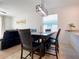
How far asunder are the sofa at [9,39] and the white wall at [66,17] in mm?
2942

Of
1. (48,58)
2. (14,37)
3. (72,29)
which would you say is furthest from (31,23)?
(48,58)

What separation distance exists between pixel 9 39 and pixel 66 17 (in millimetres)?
3657

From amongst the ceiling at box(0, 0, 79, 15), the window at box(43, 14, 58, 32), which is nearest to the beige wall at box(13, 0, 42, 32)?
the window at box(43, 14, 58, 32)

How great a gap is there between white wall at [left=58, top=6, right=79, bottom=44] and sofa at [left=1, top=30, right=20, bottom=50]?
2942mm

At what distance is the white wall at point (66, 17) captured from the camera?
547cm

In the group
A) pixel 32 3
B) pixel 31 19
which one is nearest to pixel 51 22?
pixel 31 19

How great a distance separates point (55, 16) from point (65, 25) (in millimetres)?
905

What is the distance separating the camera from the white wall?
5469 mm

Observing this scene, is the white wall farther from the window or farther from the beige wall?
the beige wall

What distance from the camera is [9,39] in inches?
177

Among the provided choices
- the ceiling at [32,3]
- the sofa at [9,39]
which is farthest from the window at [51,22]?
the sofa at [9,39]

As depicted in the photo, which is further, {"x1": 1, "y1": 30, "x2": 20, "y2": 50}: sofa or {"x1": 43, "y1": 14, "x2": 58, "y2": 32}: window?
{"x1": 43, "y1": 14, "x2": 58, "y2": 32}: window

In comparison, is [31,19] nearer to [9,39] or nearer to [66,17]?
[66,17]

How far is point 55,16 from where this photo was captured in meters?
6.11
